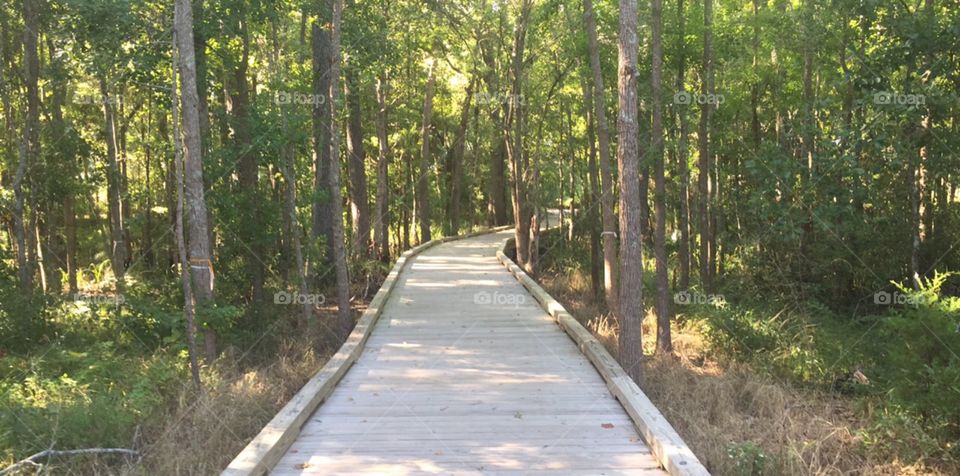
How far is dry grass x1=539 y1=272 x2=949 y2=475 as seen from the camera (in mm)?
6309

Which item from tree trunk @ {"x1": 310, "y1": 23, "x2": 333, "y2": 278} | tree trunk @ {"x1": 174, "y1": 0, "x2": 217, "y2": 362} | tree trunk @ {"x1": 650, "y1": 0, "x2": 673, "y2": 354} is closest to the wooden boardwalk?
tree trunk @ {"x1": 650, "y1": 0, "x2": 673, "y2": 354}

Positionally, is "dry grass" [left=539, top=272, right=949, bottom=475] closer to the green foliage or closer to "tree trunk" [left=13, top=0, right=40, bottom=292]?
the green foliage

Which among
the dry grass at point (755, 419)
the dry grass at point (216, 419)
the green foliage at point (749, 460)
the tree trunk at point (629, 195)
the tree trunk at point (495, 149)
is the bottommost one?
the dry grass at point (755, 419)

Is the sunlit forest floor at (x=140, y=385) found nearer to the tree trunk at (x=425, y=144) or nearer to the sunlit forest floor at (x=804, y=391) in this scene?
the sunlit forest floor at (x=804, y=391)

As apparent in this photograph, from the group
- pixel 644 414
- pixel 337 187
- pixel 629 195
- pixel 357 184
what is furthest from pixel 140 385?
pixel 357 184

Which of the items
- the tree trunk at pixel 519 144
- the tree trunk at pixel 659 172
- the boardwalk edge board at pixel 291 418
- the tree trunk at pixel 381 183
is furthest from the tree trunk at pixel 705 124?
the tree trunk at pixel 381 183

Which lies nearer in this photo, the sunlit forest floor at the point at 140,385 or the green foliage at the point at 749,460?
the green foliage at the point at 749,460

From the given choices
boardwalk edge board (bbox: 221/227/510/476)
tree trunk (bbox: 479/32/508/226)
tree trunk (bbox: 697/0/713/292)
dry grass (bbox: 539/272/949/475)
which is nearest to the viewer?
boardwalk edge board (bbox: 221/227/510/476)

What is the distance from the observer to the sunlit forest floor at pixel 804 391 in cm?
665

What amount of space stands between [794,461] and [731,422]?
124cm

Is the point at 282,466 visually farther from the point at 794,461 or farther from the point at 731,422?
the point at 731,422

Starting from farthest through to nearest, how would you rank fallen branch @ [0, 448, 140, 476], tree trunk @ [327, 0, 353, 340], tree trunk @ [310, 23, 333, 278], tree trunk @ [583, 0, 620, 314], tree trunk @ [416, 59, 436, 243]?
tree trunk @ [416, 59, 436, 243] < tree trunk @ [310, 23, 333, 278] < tree trunk @ [583, 0, 620, 314] < tree trunk @ [327, 0, 353, 340] < fallen branch @ [0, 448, 140, 476]

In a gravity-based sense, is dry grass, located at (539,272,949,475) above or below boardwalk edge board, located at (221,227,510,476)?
below

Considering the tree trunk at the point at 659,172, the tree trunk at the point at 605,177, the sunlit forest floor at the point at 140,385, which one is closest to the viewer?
the sunlit forest floor at the point at 140,385
